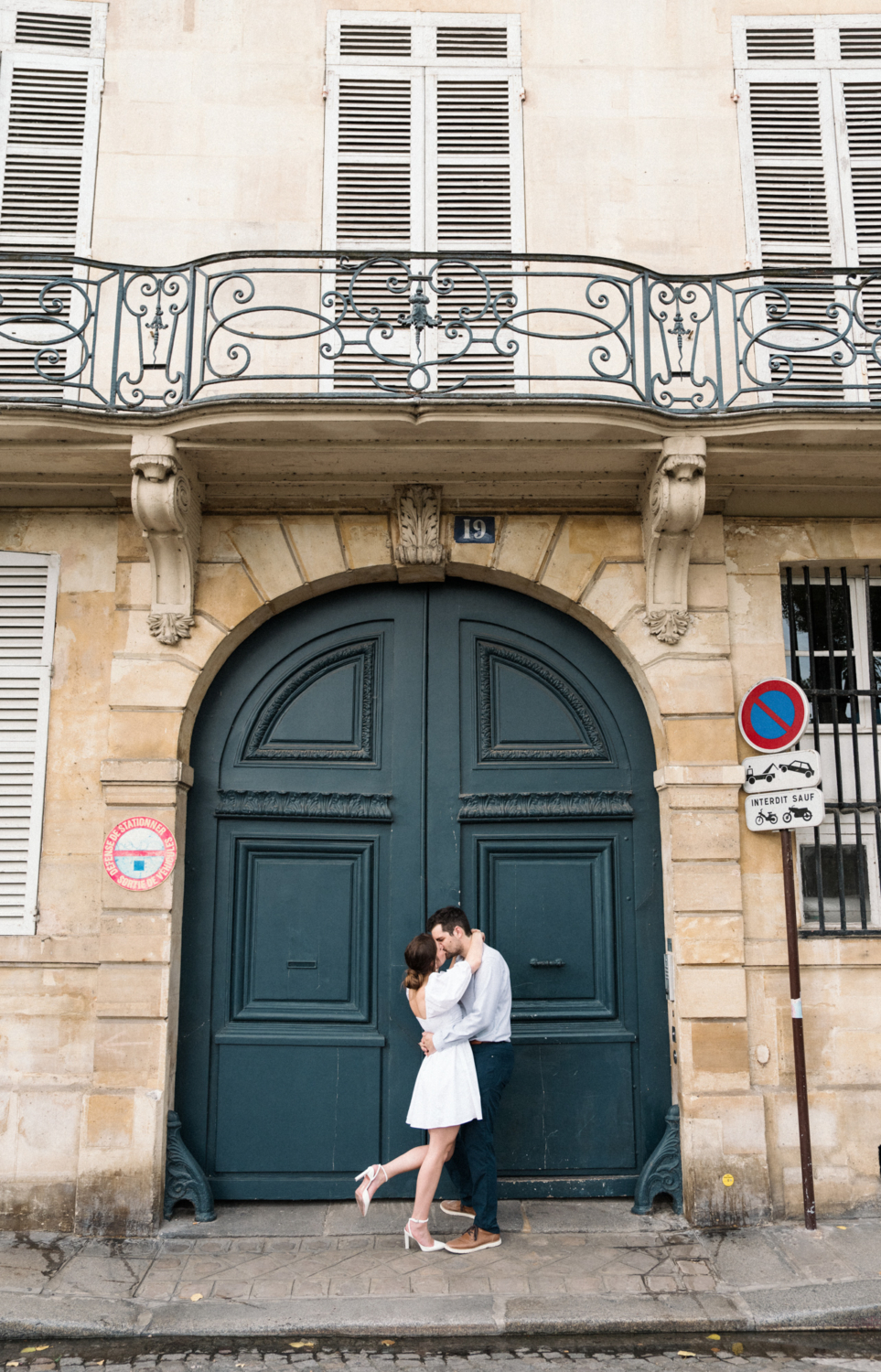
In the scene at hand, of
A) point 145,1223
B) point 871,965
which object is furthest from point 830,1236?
point 145,1223

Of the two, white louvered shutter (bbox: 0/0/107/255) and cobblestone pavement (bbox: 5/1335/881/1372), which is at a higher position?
white louvered shutter (bbox: 0/0/107/255)

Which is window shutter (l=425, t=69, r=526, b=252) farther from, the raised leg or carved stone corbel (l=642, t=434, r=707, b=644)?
the raised leg

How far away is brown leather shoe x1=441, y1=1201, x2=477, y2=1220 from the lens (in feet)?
17.4

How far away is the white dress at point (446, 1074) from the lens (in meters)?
4.80

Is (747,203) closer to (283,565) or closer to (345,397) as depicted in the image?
(345,397)

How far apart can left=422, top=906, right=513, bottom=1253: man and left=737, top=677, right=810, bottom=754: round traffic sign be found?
74.1 inches

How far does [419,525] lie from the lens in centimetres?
584

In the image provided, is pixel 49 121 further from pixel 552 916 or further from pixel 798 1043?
pixel 798 1043

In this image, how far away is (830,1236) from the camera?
5066 millimetres

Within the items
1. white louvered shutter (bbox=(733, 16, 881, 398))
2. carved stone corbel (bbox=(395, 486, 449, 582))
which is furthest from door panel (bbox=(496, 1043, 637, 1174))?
white louvered shutter (bbox=(733, 16, 881, 398))

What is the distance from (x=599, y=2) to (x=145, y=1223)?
7.91 metres

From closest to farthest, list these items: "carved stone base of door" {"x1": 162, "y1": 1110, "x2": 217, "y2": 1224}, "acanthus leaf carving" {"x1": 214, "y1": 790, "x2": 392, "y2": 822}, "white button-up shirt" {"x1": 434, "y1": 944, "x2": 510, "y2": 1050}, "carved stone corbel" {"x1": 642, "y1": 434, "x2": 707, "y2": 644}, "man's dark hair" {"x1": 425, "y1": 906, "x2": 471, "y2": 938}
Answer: "white button-up shirt" {"x1": 434, "y1": 944, "x2": 510, "y2": 1050}
"man's dark hair" {"x1": 425, "y1": 906, "x2": 471, "y2": 938}
"carved stone base of door" {"x1": 162, "y1": 1110, "x2": 217, "y2": 1224}
"carved stone corbel" {"x1": 642, "y1": 434, "x2": 707, "y2": 644}
"acanthus leaf carving" {"x1": 214, "y1": 790, "x2": 392, "y2": 822}

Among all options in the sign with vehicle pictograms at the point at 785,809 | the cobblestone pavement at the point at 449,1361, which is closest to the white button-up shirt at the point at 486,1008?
the cobblestone pavement at the point at 449,1361

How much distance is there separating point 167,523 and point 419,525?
143 cm
